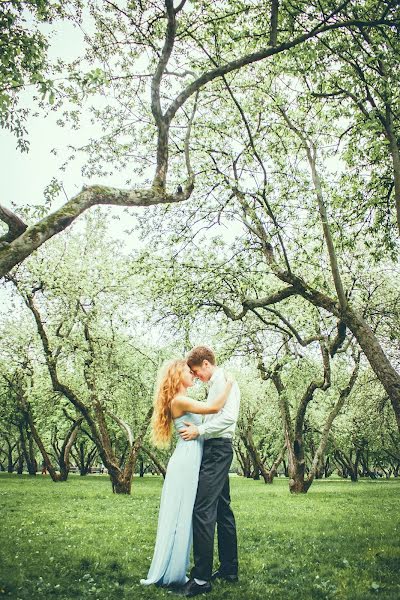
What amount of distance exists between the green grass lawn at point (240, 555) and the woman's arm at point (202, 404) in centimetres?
238

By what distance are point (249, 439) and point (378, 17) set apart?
42.1 meters

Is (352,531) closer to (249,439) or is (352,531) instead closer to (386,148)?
(386,148)

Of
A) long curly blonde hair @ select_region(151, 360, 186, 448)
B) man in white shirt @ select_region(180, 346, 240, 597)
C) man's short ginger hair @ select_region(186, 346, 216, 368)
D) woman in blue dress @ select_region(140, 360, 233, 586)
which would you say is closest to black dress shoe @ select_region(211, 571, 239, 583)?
man in white shirt @ select_region(180, 346, 240, 597)

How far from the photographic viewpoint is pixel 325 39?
1030cm

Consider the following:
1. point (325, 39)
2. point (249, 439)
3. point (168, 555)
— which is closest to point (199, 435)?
point (168, 555)

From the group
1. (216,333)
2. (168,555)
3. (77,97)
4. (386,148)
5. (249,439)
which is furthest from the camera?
(249,439)

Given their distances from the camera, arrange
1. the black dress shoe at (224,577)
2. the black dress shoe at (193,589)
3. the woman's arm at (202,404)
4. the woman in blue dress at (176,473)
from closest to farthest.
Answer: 1. the black dress shoe at (193,589)
2. the woman in blue dress at (176,473)
3. the woman's arm at (202,404)
4. the black dress shoe at (224,577)

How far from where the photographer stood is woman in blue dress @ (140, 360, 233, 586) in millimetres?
6418

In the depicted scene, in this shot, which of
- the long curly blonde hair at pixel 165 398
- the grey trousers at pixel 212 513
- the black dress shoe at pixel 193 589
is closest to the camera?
the black dress shoe at pixel 193 589

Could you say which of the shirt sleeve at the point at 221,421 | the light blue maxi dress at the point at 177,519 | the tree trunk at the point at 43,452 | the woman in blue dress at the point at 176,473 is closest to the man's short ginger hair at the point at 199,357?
the woman in blue dress at the point at 176,473

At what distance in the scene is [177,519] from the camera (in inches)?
256

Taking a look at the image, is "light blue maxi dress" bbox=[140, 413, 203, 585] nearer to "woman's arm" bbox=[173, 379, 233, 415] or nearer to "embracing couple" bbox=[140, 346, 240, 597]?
"embracing couple" bbox=[140, 346, 240, 597]

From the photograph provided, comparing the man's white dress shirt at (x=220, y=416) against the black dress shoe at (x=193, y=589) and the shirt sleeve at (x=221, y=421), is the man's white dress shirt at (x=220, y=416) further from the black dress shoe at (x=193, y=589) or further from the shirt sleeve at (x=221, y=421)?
the black dress shoe at (x=193, y=589)

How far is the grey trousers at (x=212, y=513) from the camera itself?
6.29m
